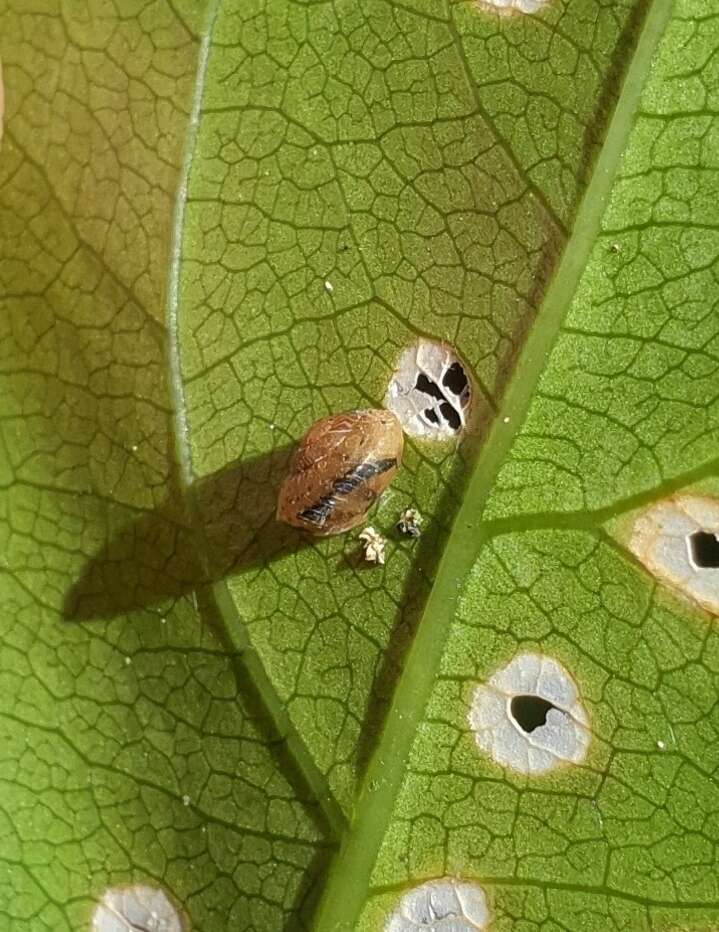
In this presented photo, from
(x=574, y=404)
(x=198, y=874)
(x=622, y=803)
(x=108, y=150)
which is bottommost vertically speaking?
(x=198, y=874)

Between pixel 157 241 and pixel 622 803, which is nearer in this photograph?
pixel 622 803

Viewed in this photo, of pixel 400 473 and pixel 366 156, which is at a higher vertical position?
pixel 366 156

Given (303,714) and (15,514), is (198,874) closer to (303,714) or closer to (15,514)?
(303,714)

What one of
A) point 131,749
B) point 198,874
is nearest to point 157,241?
point 131,749

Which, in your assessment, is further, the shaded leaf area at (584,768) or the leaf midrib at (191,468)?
the leaf midrib at (191,468)

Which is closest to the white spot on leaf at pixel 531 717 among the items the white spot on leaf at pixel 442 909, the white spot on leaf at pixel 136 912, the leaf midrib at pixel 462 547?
the leaf midrib at pixel 462 547

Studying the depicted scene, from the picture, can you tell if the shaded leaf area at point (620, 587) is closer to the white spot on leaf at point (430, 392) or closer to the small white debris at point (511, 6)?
the white spot on leaf at point (430, 392)

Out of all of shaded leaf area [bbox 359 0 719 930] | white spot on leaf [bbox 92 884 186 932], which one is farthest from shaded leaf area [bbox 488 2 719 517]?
white spot on leaf [bbox 92 884 186 932]

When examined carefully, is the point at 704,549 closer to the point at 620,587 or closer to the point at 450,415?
the point at 620,587
